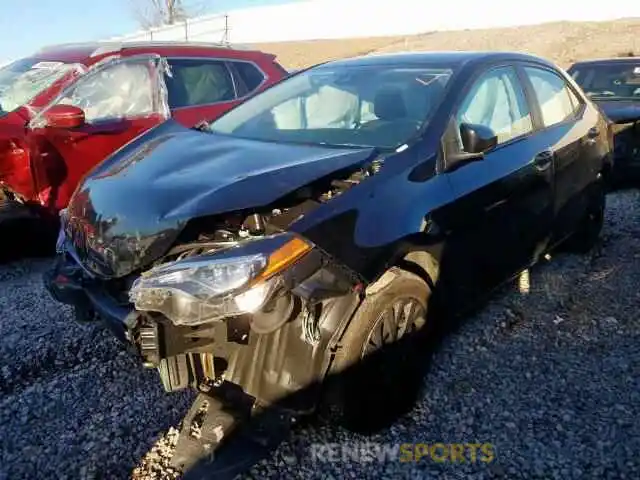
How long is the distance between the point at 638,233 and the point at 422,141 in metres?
3.61

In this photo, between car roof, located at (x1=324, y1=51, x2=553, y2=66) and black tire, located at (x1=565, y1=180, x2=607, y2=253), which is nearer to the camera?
car roof, located at (x1=324, y1=51, x2=553, y2=66)

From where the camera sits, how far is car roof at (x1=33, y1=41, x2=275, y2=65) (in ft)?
18.7

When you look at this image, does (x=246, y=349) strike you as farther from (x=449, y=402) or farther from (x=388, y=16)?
(x=388, y=16)

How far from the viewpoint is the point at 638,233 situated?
571 cm

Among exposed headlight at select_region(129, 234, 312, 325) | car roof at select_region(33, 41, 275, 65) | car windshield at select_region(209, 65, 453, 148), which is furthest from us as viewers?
car roof at select_region(33, 41, 275, 65)

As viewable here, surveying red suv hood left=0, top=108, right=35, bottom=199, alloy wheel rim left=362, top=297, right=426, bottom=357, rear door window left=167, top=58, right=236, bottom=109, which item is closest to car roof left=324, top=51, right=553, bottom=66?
alloy wheel rim left=362, top=297, right=426, bottom=357

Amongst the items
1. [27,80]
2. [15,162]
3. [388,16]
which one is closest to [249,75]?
[27,80]

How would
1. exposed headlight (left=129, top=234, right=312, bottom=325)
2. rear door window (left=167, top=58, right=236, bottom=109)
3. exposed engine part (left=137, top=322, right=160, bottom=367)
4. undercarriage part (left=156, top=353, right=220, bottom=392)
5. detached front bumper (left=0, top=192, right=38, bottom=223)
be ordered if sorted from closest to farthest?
exposed headlight (left=129, top=234, right=312, bottom=325) → exposed engine part (left=137, top=322, right=160, bottom=367) → undercarriage part (left=156, top=353, right=220, bottom=392) → detached front bumper (left=0, top=192, right=38, bottom=223) → rear door window (left=167, top=58, right=236, bottom=109)

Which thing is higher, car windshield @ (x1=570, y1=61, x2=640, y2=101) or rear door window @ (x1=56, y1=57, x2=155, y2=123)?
rear door window @ (x1=56, y1=57, x2=155, y2=123)

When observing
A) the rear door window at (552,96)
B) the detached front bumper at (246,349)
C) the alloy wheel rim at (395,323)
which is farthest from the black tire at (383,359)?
the rear door window at (552,96)

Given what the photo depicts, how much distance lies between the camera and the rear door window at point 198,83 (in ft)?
19.1

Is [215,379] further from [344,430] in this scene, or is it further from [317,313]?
[344,430]

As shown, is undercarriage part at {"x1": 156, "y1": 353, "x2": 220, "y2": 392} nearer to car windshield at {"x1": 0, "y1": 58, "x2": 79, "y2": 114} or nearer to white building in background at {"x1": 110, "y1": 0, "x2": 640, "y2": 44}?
car windshield at {"x1": 0, "y1": 58, "x2": 79, "y2": 114}

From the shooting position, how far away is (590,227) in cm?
505
